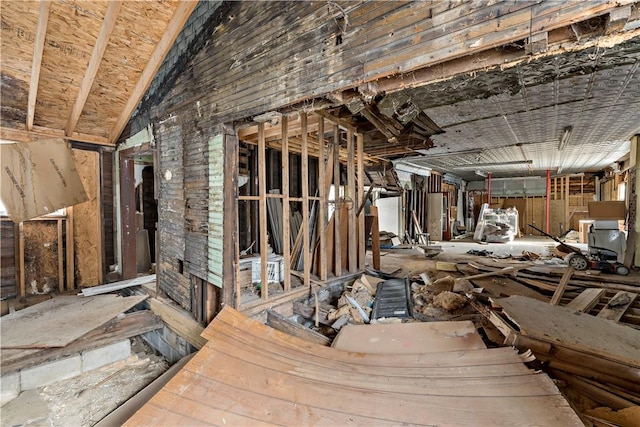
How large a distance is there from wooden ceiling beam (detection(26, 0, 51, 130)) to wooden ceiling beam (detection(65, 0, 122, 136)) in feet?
1.39

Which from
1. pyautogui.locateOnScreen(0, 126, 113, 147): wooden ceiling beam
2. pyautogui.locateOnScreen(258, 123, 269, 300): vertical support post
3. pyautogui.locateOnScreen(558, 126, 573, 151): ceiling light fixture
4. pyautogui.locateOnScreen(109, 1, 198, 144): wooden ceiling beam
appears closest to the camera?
pyautogui.locateOnScreen(109, 1, 198, 144): wooden ceiling beam

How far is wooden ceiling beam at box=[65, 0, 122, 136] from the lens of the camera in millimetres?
2902

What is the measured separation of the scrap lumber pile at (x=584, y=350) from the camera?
6.42 ft

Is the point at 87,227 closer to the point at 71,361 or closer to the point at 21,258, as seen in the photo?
the point at 21,258

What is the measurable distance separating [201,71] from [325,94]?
213cm

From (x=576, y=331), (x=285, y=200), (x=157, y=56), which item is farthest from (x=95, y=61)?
(x=576, y=331)

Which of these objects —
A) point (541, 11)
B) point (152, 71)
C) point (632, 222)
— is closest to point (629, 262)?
point (632, 222)

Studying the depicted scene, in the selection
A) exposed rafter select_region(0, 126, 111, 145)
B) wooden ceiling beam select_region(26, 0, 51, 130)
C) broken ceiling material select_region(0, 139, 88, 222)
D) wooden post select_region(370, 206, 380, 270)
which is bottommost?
wooden post select_region(370, 206, 380, 270)

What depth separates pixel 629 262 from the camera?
4984mm


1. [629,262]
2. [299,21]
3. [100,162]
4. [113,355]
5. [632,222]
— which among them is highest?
[299,21]

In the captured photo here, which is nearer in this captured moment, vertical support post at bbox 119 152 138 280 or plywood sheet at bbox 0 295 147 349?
plywood sheet at bbox 0 295 147 349

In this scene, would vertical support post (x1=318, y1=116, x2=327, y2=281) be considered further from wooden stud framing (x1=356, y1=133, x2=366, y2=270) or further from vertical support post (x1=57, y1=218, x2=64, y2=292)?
vertical support post (x1=57, y1=218, x2=64, y2=292)

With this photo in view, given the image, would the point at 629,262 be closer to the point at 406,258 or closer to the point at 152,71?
the point at 406,258

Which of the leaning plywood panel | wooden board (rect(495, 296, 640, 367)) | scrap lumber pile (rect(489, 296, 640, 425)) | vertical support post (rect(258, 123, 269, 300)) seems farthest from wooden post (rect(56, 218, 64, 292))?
wooden board (rect(495, 296, 640, 367))
